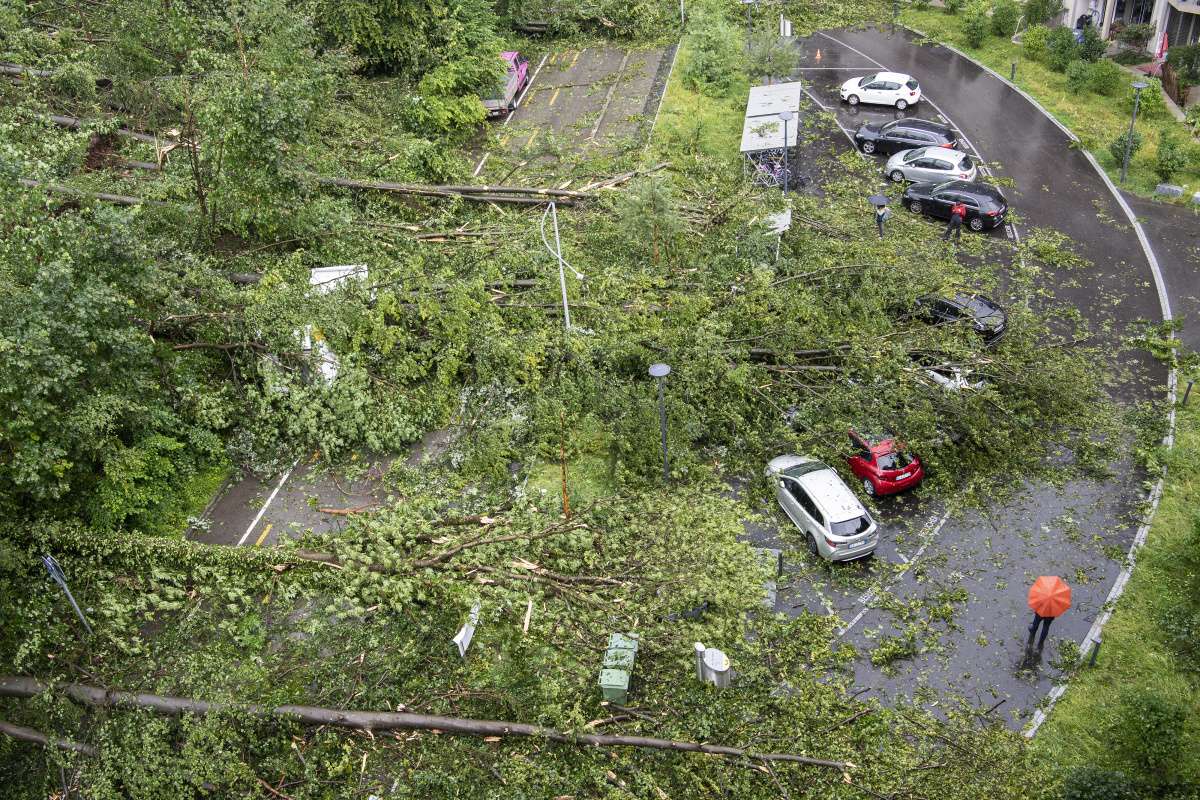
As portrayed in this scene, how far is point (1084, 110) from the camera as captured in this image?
3406cm

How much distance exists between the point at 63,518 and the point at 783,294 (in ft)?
53.5

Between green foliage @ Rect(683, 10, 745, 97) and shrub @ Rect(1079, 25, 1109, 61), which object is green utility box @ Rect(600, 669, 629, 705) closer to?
green foliage @ Rect(683, 10, 745, 97)

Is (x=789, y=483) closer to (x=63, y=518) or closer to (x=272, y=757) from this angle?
(x=272, y=757)

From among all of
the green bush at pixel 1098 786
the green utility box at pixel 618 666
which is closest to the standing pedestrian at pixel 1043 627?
the green bush at pixel 1098 786

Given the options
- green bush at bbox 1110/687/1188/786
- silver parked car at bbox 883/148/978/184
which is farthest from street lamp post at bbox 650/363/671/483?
→ silver parked car at bbox 883/148/978/184

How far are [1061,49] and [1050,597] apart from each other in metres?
28.0

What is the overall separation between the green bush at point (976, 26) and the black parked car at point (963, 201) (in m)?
12.7

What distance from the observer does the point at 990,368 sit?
70.3ft

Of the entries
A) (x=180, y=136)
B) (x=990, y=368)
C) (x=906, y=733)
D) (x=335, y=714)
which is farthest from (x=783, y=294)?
(x=180, y=136)

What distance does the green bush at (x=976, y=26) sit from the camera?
38500mm

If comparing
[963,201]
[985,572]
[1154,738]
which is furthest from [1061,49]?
[1154,738]

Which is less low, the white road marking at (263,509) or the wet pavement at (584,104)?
the wet pavement at (584,104)

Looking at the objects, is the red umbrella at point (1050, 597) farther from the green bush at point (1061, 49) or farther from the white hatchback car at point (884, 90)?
the green bush at point (1061, 49)

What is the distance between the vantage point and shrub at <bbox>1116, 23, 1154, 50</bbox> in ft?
117
